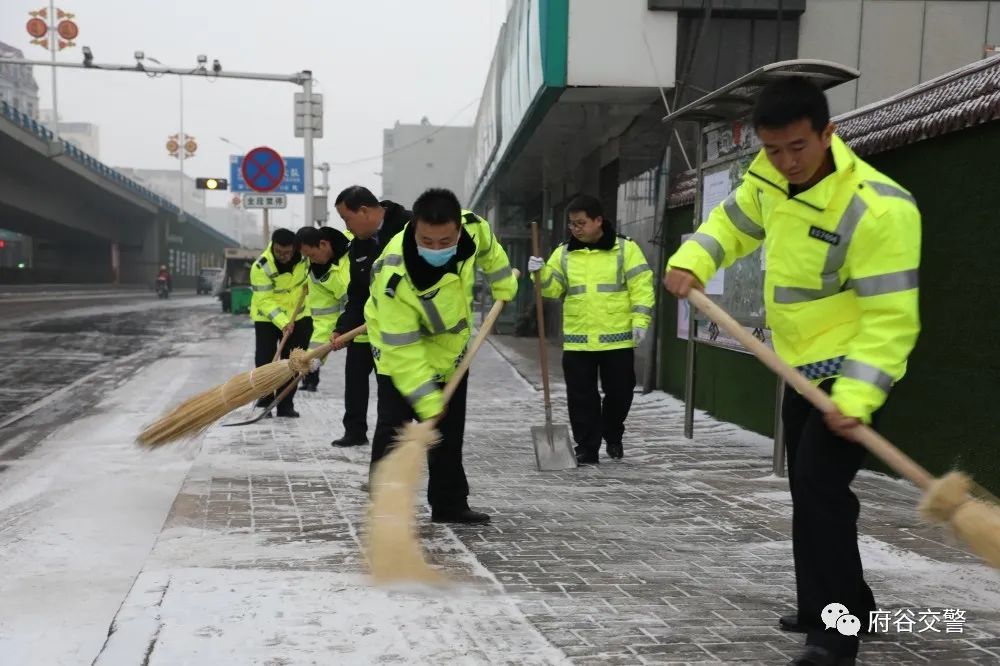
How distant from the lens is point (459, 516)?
16.3 ft

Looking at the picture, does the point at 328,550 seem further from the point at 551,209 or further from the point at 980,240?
the point at 551,209

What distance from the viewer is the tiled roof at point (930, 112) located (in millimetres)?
5191

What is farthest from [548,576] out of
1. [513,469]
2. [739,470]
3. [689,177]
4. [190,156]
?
[190,156]

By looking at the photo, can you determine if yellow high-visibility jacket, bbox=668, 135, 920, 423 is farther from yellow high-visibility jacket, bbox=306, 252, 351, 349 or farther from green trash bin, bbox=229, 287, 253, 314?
green trash bin, bbox=229, 287, 253, 314

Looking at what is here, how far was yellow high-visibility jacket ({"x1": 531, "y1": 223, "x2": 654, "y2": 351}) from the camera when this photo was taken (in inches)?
266

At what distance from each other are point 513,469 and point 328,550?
234 centimetres

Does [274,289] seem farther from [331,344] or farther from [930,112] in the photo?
[930,112]

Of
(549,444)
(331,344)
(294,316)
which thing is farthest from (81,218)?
(549,444)

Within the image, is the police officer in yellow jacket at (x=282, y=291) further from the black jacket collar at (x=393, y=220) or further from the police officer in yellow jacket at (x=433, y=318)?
the police officer in yellow jacket at (x=433, y=318)

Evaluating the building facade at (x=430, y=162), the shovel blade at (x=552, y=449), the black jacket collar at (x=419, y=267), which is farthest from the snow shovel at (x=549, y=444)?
the building facade at (x=430, y=162)

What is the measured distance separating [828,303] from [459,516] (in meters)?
2.53

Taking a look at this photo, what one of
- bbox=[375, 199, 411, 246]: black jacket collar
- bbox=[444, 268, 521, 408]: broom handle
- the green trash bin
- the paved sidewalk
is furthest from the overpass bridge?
bbox=[444, 268, 521, 408]: broom handle

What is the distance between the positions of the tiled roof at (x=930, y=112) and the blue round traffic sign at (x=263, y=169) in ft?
38.2

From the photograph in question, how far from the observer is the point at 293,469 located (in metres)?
6.36
